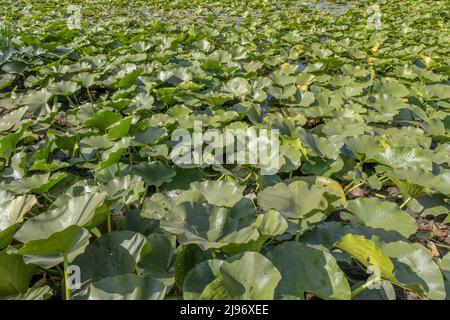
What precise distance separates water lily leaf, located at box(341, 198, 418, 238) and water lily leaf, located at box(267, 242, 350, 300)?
0.40 m

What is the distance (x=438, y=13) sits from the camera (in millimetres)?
5703

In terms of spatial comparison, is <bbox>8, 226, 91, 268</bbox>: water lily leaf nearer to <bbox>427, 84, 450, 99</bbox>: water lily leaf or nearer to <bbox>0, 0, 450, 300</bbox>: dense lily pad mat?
<bbox>0, 0, 450, 300</bbox>: dense lily pad mat

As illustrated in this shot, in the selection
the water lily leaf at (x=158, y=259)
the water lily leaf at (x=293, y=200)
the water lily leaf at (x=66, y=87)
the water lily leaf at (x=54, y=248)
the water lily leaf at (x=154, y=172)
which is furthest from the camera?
the water lily leaf at (x=66, y=87)

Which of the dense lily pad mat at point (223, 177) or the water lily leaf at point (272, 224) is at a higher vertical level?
the water lily leaf at point (272, 224)

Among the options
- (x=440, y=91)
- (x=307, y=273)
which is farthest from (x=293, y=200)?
(x=440, y=91)

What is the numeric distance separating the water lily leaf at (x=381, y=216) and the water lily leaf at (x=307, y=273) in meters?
0.40

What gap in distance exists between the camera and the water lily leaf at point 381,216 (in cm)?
142

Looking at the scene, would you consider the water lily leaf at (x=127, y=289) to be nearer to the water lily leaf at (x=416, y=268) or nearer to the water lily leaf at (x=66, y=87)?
the water lily leaf at (x=416, y=268)

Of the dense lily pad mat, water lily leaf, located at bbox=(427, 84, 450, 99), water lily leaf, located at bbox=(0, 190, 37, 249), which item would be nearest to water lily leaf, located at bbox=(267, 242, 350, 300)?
the dense lily pad mat

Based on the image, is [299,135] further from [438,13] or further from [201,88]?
[438,13]

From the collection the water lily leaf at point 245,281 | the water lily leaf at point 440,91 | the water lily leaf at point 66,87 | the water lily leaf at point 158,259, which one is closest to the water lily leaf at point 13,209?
the water lily leaf at point 158,259

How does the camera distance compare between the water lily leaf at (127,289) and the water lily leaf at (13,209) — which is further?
the water lily leaf at (13,209)
